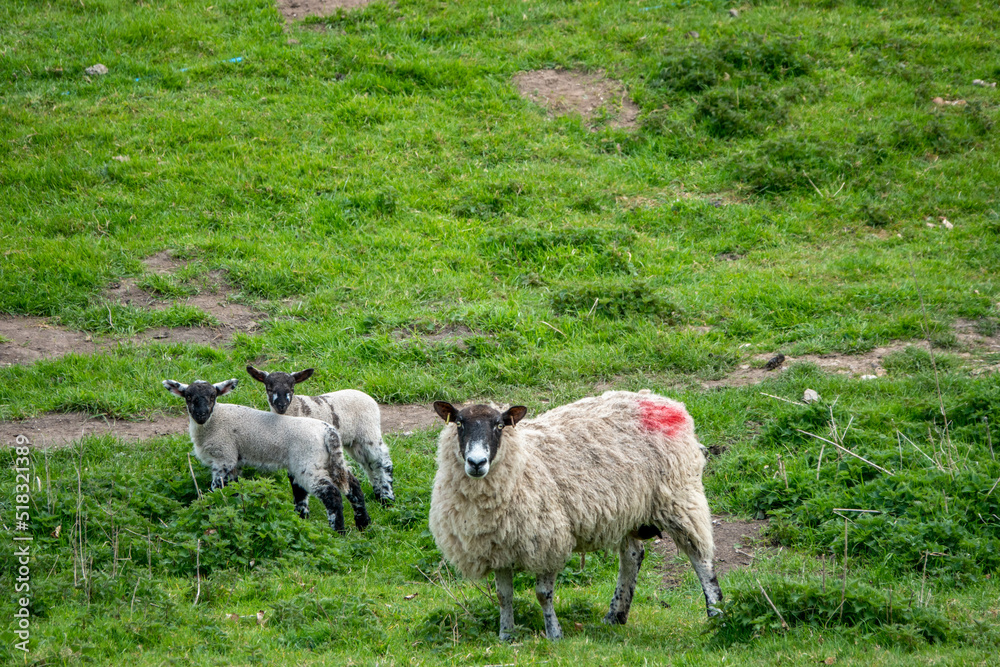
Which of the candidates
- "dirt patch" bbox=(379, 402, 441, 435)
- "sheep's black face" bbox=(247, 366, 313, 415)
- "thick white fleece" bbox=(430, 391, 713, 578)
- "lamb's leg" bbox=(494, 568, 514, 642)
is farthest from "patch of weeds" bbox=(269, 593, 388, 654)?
"dirt patch" bbox=(379, 402, 441, 435)

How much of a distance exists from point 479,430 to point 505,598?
125 cm

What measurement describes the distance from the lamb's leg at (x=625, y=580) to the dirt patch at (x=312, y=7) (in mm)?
15289

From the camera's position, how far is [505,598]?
683 centimetres

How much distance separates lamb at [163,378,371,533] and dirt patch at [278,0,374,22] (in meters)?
12.4

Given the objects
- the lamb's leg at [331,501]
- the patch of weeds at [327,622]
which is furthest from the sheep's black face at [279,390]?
the patch of weeds at [327,622]

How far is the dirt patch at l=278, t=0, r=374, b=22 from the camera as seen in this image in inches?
771

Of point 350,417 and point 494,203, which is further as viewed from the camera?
point 494,203

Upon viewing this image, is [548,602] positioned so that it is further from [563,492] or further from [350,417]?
[350,417]

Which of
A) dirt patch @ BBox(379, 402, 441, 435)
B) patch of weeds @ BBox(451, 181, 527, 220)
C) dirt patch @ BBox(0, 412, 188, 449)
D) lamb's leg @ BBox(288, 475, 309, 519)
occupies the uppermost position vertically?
patch of weeds @ BBox(451, 181, 527, 220)

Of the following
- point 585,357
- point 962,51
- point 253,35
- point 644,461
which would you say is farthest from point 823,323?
point 253,35

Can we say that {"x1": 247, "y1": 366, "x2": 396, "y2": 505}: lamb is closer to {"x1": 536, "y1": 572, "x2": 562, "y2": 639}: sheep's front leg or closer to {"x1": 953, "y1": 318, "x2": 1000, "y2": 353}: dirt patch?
{"x1": 536, "y1": 572, "x2": 562, "y2": 639}: sheep's front leg

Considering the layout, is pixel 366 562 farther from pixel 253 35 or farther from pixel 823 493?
pixel 253 35

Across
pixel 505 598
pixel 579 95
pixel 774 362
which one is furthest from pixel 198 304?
pixel 579 95

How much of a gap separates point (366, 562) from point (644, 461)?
8.97ft
